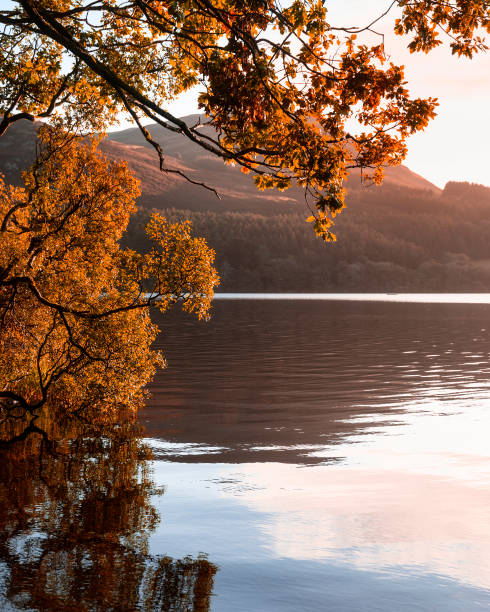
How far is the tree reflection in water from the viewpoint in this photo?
1256 cm

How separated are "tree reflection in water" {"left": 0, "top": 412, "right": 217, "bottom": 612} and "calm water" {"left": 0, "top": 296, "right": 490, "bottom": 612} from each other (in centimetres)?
5

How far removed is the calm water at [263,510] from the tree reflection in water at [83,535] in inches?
1.9

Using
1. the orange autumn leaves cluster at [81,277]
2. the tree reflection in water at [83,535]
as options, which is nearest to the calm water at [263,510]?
the tree reflection in water at [83,535]

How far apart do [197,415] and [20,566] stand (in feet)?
73.1

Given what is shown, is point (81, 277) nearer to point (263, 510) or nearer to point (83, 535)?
point (263, 510)

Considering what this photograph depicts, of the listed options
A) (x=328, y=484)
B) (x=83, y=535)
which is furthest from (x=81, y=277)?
(x=83, y=535)

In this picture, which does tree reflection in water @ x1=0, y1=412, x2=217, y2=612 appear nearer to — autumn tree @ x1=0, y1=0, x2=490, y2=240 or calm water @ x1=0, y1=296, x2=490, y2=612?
calm water @ x1=0, y1=296, x2=490, y2=612

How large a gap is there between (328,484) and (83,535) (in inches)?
353

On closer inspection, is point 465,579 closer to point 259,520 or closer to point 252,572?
point 252,572

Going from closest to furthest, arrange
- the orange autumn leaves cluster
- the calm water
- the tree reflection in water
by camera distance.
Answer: the tree reflection in water → the calm water → the orange autumn leaves cluster

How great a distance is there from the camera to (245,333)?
94375 millimetres

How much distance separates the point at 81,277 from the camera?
81.3 ft

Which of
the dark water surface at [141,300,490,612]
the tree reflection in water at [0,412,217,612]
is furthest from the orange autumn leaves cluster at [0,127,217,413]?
the dark water surface at [141,300,490,612]

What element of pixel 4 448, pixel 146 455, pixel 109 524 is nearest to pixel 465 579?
pixel 109 524
